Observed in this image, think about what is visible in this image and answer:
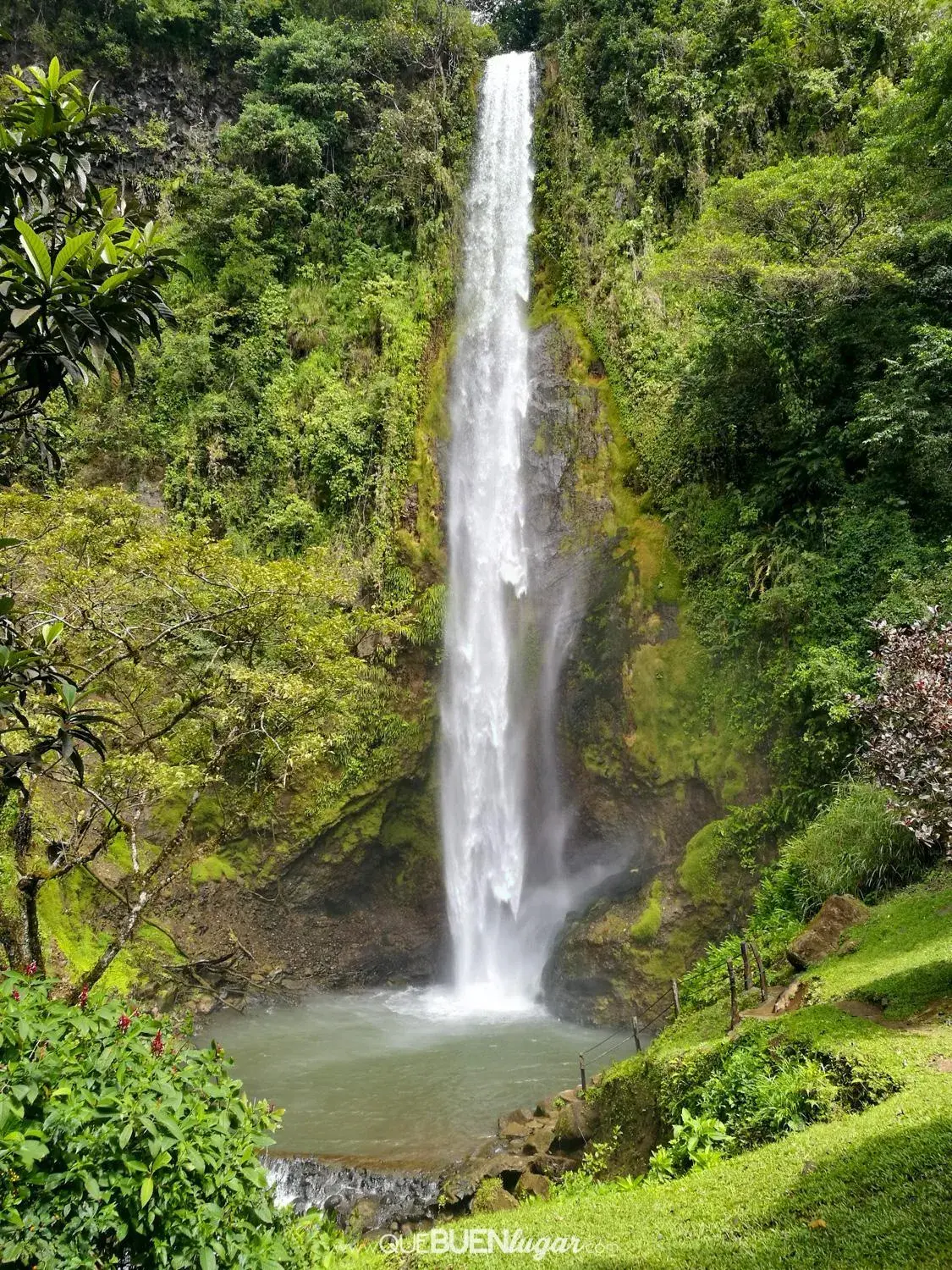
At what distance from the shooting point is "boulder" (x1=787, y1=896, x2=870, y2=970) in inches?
322

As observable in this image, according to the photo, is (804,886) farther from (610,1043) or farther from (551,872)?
(551,872)

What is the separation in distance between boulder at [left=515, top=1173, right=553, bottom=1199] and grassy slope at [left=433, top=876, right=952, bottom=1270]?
855mm

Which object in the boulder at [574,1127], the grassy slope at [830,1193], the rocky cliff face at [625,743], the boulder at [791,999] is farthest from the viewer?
the rocky cliff face at [625,743]

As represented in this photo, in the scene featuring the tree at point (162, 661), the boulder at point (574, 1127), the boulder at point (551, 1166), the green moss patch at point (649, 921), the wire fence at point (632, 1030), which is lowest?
the wire fence at point (632, 1030)

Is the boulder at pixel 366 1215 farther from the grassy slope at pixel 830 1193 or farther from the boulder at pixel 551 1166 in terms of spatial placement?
the grassy slope at pixel 830 1193

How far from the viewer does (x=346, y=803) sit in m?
16.9

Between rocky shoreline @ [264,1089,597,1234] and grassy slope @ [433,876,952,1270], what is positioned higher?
grassy slope @ [433,876,952,1270]

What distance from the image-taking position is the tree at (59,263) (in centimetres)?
308

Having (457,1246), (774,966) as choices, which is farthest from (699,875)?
(457,1246)

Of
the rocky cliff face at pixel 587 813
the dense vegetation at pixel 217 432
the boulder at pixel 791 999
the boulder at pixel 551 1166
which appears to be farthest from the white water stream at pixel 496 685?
the boulder at pixel 791 999

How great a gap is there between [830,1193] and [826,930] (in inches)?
184

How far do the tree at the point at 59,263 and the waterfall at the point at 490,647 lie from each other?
1357cm

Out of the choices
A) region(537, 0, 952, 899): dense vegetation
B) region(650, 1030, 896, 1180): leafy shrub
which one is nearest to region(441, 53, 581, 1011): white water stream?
region(537, 0, 952, 899): dense vegetation

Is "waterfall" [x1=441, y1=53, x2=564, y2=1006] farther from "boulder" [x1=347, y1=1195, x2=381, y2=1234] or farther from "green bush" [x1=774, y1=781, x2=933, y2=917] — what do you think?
"boulder" [x1=347, y1=1195, x2=381, y2=1234]
